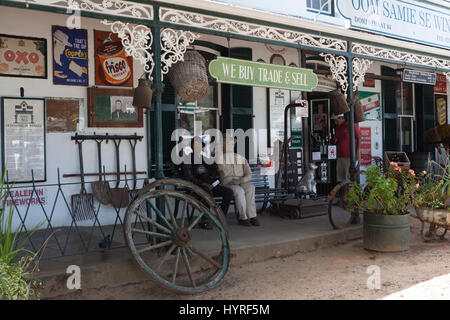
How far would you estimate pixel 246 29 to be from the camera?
19.4 ft

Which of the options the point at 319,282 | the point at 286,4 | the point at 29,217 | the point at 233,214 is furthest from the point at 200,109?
the point at 319,282

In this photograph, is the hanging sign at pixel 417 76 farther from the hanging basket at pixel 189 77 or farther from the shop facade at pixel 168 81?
the hanging basket at pixel 189 77

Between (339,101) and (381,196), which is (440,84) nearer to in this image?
(339,101)

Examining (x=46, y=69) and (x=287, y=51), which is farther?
(x=287, y=51)

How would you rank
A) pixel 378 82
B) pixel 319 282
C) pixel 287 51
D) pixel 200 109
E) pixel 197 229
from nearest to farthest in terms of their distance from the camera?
pixel 319 282, pixel 197 229, pixel 200 109, pixel 287 51, pixel 378 82

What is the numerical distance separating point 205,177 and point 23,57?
305 cm

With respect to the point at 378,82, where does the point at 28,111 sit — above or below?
below

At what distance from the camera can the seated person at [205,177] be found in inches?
261

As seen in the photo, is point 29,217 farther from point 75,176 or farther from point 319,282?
point 319,282

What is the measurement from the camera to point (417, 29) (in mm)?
8336

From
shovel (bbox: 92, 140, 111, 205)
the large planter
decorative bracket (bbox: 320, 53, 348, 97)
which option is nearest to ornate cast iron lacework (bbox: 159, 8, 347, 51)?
decorative bracket (bbox: 320, 53, 348, 97)

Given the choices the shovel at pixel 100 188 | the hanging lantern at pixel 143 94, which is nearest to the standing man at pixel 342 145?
the shovel at pixel 100 188

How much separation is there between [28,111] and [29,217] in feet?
4.81

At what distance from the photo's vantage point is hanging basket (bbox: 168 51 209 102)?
554 centimetres
